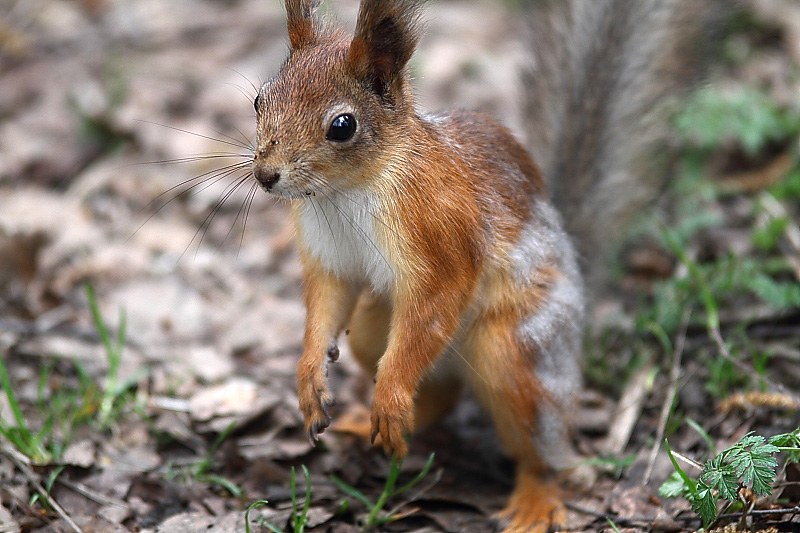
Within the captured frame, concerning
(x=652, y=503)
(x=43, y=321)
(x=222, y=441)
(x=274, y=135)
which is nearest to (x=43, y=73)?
(x=43, y=321)

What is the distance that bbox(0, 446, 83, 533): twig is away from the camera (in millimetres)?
2730

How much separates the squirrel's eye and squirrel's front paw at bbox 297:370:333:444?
0.87 meters

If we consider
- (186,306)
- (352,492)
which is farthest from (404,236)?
(186,306)

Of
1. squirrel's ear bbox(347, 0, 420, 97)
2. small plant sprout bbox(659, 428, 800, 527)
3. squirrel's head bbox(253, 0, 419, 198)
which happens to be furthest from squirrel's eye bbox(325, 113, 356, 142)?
small plant sprout bbox(659, 428, 800, 527)

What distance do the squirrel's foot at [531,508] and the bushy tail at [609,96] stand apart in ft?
3.80

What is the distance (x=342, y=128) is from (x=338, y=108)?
7cm

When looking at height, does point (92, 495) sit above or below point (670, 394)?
below

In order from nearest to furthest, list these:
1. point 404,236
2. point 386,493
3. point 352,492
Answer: point 404,236
point 386,493
point 352,492

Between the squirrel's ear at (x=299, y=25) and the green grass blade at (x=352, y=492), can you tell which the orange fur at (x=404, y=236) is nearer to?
the squirrel's ear at (x=299, y=25)

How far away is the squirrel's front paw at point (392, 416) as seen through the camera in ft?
8.45

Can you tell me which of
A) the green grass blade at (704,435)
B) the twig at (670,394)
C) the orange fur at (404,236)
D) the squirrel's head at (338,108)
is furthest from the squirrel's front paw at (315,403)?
the green grass blade at (704,435)

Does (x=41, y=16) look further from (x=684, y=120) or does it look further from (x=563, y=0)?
(x=684, y=120)

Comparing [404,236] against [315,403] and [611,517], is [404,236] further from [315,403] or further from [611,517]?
[611,517]

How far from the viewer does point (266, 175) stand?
228cm
